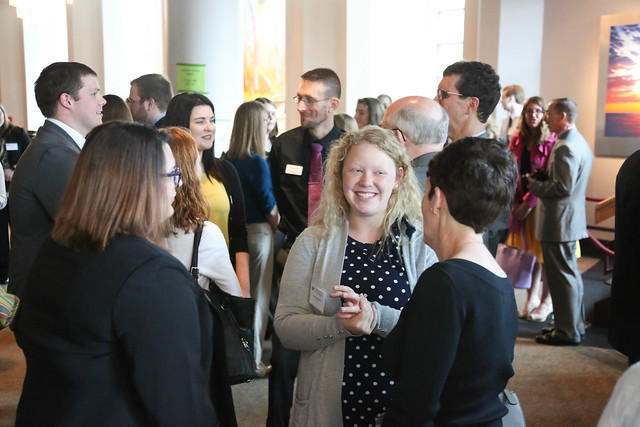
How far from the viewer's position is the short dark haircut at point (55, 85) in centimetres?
288

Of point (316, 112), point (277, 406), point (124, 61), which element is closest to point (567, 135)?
point (316, 112)

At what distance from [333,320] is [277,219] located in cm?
230

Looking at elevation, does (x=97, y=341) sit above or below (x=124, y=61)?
below

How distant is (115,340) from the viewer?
4.35ft

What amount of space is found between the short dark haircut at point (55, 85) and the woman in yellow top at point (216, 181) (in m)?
0.52

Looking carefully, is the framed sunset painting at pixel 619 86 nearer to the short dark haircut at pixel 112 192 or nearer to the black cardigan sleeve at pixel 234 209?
the black cardigan sleeve at pixel 234 209

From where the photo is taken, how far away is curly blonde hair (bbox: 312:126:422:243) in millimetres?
2100

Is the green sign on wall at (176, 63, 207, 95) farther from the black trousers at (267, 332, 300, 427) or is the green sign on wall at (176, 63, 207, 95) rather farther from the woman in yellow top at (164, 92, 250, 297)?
the black trousers at (267, 332, 300, 427)

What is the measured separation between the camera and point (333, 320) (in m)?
1.91

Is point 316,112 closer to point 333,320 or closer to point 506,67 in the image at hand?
point 333,320

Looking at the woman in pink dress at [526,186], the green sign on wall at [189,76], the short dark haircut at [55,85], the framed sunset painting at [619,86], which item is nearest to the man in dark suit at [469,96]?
the short dark haircut at [55,85]

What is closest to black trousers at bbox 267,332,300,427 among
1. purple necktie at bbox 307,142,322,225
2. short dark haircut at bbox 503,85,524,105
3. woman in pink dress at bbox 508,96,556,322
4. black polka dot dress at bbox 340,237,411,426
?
black polka dot dress at bbox 340,237,411,426

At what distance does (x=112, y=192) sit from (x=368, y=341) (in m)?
0.93

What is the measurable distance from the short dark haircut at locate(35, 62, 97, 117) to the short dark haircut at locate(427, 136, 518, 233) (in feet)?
6.48
